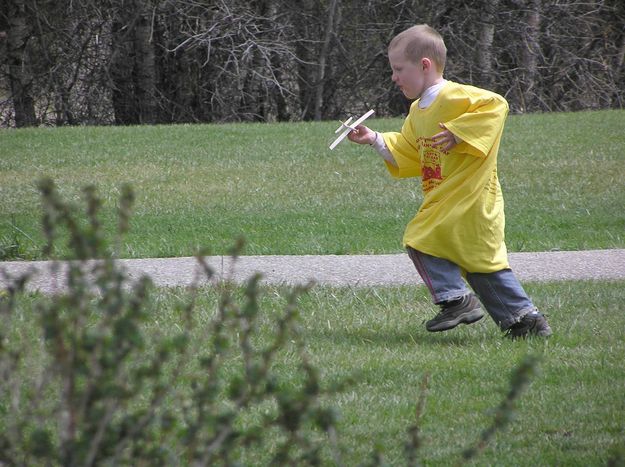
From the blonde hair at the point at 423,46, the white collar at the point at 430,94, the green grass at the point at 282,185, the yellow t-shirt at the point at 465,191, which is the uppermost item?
the blonde hair at the point at 423,46

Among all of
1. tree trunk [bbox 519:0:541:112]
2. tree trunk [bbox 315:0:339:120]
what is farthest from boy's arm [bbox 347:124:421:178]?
Answer: tree trunk [bbox 519:0:541:112]

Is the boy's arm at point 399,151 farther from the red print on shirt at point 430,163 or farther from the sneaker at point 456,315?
the sneaker at point 456,315

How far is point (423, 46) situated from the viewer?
204 inches

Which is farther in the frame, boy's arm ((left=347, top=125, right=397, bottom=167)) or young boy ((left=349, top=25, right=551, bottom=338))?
boy's arm ((left=347, top=125, right=397, bottom=167))

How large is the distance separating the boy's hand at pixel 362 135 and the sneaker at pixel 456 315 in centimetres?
89

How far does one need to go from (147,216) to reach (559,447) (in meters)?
6.60

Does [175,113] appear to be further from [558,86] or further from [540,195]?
[540,195]

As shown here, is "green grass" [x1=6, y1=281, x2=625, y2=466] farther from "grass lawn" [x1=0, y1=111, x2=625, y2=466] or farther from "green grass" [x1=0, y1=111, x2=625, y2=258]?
"green grass" [x1=0, y1=111, x2=625, y2=258]

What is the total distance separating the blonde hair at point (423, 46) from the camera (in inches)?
204

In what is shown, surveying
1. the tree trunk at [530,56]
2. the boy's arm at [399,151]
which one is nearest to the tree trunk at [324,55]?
the tree trunk at [530,56]

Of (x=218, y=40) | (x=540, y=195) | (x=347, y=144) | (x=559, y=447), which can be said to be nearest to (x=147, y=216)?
(x=540, y=195)

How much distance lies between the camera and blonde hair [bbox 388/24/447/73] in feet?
17.0

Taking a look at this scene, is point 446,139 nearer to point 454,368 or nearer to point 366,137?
point 366,137

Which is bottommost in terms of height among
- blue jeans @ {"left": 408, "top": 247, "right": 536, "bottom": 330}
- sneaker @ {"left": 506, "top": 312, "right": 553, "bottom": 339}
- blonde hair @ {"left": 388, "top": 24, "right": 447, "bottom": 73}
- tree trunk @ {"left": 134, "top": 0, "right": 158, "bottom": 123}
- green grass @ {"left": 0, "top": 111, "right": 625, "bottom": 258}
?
tree trunk @ {"left": 134, "top": 0, "right": 158, "bottom": 123}
